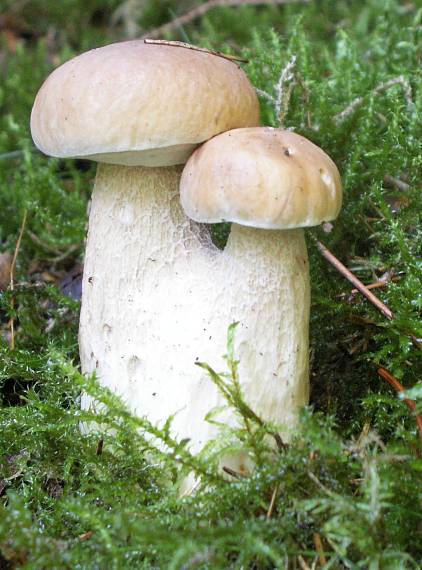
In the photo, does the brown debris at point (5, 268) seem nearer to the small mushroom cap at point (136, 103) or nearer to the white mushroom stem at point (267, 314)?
the small mushroom cap at point (136, 103)

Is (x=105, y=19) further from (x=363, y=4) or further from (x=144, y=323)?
(x=144, y=323)

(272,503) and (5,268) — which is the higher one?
(272,503)

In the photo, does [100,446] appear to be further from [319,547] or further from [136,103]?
[136,103]

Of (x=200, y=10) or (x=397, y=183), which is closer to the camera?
(x=397, y=183)

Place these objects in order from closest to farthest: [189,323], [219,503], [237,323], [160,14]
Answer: [219,503] → [237,323] → [189,323] → [160,14]

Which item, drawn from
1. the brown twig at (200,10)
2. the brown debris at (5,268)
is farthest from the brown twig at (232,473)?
the brown twig at (200,10)

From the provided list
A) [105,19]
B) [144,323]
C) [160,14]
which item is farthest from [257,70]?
[105,19]

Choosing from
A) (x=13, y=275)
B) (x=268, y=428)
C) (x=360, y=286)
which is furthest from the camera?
(x=13, y=275)

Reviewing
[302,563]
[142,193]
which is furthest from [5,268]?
[302,563]
